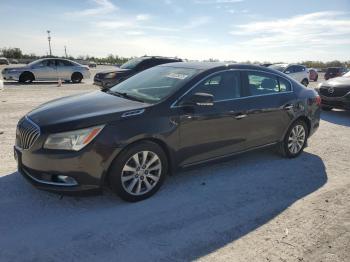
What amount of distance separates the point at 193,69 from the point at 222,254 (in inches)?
107

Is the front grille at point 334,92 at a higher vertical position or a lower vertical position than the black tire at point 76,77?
lower

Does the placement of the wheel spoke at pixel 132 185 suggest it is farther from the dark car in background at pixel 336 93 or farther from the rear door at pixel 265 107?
the dark car in background at pixel 336 93

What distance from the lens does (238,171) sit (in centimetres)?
542

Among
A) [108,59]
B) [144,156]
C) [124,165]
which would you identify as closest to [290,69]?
[144,156]

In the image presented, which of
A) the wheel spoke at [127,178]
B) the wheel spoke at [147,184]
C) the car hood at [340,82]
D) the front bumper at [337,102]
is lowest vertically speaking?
the wheel spoke at [147,184]

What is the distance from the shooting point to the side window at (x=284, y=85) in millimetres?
5969

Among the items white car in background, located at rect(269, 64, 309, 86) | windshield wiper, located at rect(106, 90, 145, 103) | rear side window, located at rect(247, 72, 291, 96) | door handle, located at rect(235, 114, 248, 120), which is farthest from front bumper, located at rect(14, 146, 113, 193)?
white car in background, located at rect(269, 64, 309, 86)

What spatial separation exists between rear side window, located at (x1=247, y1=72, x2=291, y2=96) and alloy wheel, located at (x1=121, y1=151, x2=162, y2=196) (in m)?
2.03

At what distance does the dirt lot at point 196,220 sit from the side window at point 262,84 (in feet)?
4.06

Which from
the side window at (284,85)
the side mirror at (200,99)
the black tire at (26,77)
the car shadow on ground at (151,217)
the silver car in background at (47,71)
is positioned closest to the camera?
the car shadow on ground at (151,217)

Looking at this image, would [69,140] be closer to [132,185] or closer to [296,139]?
[132,185]

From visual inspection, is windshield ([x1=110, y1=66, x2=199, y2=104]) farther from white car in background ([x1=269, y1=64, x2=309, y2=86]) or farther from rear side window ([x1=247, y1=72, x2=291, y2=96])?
white car in background ([x1=269, y1=64, x2=309, y2=86])

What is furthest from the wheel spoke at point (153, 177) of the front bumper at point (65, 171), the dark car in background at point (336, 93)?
the dark car in background at point (336, 93)

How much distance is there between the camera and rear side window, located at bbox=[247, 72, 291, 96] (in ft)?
17.8
